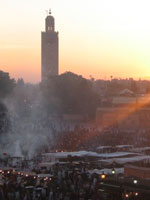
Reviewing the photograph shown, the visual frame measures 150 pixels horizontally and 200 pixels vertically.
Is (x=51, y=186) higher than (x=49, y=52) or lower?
lower

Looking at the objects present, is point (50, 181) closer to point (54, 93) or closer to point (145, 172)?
point (145, 172)

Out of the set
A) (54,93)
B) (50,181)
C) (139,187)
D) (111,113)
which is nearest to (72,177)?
(50,181)

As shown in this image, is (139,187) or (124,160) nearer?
(139,187)

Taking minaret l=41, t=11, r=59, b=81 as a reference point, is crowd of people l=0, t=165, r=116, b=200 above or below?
Result: below

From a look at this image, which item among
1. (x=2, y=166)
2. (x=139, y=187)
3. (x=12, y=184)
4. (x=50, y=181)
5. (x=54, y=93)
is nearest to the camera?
(x=139, y=187)

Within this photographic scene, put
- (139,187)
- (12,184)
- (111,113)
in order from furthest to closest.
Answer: (111,113) < (12,184) < (139,187)

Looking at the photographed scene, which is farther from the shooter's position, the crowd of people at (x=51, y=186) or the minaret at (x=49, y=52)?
the minaret at (x=49, y=52)

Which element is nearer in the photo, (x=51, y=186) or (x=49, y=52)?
(x=51, y=186)

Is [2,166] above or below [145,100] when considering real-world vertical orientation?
below

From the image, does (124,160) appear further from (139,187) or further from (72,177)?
(139,187)

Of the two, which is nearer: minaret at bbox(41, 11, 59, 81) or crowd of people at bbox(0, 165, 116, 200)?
crowd of people at bbox(0, 165, 116, 200)

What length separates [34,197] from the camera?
13.5 meters

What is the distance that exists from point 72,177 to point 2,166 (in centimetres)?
324

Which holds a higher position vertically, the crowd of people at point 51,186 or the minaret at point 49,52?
the minaret at point 49,52
